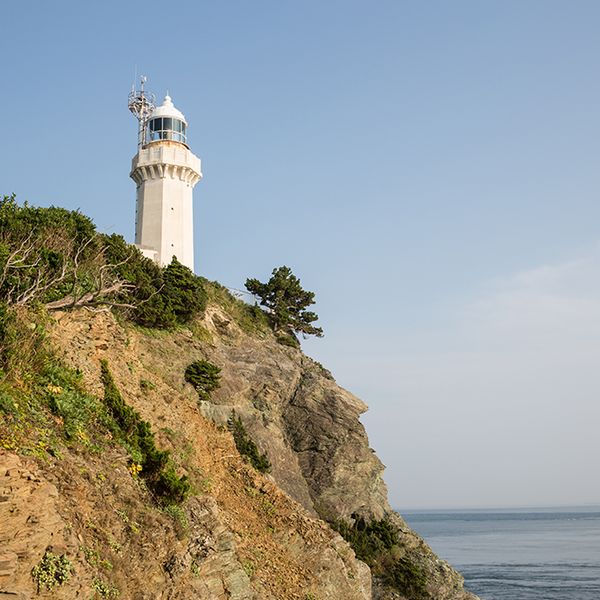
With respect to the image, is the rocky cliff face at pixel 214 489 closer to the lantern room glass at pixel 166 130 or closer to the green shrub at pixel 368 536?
the green shrub at pixel 368 536

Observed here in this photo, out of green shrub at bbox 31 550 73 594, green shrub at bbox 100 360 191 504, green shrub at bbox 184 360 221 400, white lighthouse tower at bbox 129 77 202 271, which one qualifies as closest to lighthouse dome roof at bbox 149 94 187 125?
white lighthouse tower at bbox 129 77 202 271

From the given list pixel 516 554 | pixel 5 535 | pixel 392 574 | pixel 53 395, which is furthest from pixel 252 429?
pixel 516 554

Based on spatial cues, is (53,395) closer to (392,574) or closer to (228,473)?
(228,473)

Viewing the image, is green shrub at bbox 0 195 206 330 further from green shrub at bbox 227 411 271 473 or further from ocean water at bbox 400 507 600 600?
ocean water at bbox 400 507 600 600

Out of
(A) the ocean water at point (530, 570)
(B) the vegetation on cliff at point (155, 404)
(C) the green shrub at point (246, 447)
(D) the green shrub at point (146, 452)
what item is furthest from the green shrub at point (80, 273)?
(A) the ocean water at point (530, 570)

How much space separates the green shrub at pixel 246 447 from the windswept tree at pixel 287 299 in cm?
1451

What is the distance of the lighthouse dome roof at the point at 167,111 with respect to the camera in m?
44.4

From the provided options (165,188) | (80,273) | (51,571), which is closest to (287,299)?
(165,188)

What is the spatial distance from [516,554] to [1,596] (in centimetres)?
8155

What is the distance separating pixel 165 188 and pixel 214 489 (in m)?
27.8

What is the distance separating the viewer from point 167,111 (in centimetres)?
4469

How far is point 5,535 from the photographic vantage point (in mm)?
9703

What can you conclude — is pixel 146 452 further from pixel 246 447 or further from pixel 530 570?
pixel 530 570

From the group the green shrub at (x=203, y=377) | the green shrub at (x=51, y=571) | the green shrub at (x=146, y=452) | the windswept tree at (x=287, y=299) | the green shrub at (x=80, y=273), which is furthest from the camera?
the windswept tree at (x=287, y=299)
